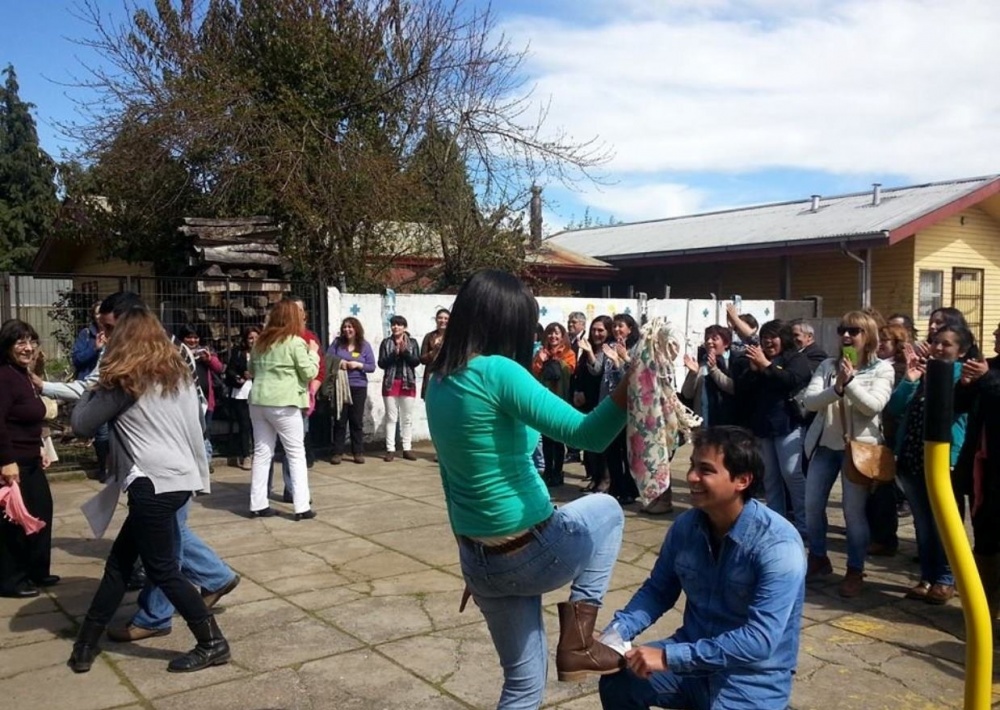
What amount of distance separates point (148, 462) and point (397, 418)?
6874 mm

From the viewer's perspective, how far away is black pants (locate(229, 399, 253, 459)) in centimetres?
1038

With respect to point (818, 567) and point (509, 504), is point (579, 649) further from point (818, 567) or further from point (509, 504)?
point (818, 567)

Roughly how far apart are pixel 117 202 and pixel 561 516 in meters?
11.9

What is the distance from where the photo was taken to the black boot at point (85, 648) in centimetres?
444

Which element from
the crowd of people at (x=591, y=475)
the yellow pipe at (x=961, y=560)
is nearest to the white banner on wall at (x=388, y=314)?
the crowd of people at (x=591, y=475)

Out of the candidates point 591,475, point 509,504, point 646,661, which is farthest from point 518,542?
point 591,475

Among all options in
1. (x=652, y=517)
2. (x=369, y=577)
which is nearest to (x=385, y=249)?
(x=652, y=517)

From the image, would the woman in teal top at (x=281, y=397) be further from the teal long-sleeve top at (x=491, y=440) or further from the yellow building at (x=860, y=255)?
the yellow building at (x=860, y=255)

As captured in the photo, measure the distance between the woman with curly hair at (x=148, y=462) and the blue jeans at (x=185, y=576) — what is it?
25 cm

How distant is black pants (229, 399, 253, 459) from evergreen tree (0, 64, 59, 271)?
86.8 feet

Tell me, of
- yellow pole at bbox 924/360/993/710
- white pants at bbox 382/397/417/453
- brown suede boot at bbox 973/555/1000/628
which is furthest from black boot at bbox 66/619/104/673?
white pants at bbox 382/397/417/453

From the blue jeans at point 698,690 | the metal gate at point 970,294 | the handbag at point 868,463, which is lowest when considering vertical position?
the blue jeans at point 698,690

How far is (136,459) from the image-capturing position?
4.31 metres

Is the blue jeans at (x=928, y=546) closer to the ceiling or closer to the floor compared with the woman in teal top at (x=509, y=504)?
closer to the floor
